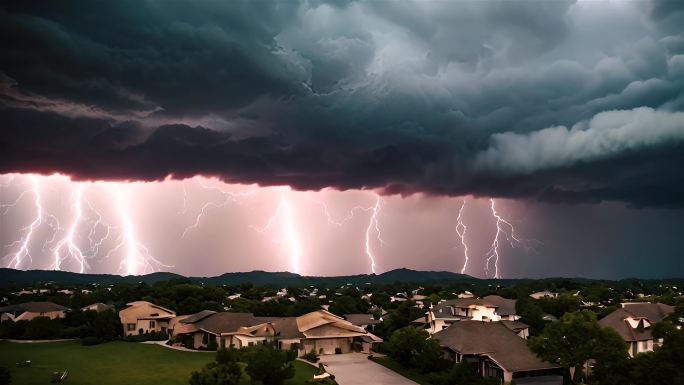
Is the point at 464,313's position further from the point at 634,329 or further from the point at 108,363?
the point at 108,363

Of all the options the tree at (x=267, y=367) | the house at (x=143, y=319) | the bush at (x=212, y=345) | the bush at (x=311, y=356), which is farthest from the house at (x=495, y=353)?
the house at (x=143, y=319)

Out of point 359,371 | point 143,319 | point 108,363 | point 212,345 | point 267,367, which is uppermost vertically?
point 267,367

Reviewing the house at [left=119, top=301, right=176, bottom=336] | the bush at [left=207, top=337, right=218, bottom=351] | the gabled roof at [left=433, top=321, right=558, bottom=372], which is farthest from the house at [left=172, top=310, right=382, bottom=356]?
the gabled roof at [left=433, top=321, right=558, bottom=372]

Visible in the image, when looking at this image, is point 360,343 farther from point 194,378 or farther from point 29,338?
point 29,338

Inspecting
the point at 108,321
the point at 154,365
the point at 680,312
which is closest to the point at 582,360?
the point at 680,312

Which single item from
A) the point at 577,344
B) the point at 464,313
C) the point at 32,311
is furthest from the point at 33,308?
the point at 577,344

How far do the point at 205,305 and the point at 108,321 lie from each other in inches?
707

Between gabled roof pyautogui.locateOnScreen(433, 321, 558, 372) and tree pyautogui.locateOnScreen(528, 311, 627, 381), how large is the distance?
1834 mm

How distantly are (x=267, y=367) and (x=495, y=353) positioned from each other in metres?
Result: 18.1

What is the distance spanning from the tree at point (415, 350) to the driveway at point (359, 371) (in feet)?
6.94

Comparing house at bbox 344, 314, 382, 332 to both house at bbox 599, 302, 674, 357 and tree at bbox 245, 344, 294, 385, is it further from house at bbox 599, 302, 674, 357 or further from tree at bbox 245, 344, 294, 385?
tree at bbox 245, 344, 294, 385

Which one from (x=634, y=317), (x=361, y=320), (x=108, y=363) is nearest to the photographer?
(x=108, y=363)

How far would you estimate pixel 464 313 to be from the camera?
69062mm

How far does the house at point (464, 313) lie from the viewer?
64438 mm
